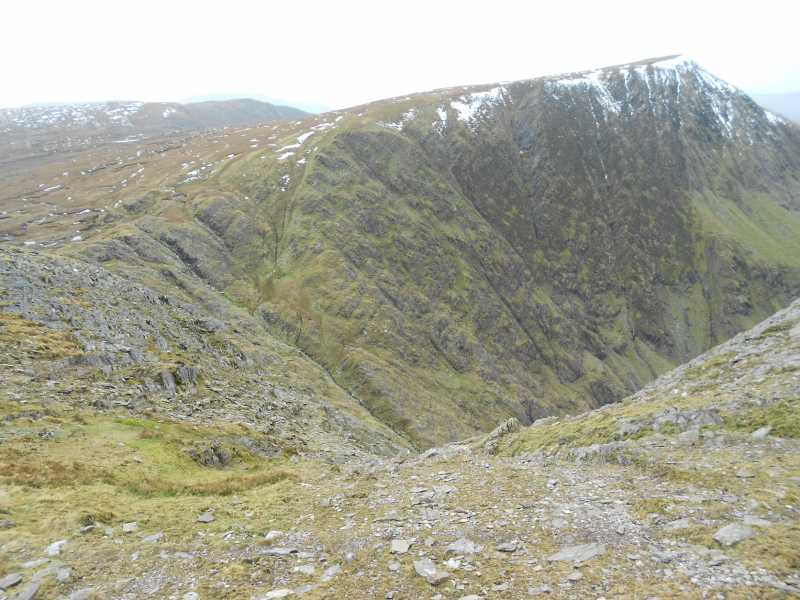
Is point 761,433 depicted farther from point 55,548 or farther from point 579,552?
point 55,548

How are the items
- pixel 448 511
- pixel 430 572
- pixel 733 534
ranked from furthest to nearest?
pixel 448 511
pixel 430 572
pixel 733 534

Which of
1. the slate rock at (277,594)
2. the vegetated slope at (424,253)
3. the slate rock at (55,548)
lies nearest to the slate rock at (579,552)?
the slate rock at (277,594)

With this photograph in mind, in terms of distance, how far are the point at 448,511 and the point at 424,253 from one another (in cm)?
12024

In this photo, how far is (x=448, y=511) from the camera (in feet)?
54.2

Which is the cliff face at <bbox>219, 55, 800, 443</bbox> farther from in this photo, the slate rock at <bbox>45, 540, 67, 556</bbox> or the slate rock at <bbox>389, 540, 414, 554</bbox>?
the slate rock at <bbox>45, 540, 67, 556</bbox>

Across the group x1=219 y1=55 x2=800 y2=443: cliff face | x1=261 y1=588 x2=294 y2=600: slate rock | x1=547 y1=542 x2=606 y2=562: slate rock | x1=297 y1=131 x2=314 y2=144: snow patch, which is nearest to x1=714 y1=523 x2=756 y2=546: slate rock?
x1=547 y1=542 x2=606 y2=562: slate rock

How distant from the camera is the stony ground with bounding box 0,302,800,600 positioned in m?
11.9

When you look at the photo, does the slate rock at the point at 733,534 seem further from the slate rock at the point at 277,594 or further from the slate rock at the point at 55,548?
the slate rock at the point at 55,548

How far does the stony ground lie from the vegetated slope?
58.5m

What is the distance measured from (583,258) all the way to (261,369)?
154m

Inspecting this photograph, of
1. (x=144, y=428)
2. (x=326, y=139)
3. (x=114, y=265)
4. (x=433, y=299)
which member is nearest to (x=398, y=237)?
(x=433, y=299)

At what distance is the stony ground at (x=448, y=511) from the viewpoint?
11883 mm

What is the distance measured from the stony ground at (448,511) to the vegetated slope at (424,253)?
58530mm

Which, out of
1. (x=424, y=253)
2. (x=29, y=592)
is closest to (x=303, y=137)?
(x=424, y=253)
